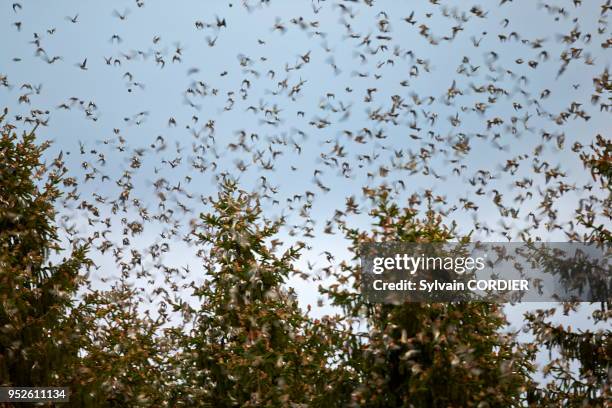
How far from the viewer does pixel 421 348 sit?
17.6m

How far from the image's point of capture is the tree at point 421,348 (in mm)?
17312

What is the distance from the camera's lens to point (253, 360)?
2319 cm

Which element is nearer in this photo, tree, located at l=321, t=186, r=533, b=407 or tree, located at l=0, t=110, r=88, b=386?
tree, located at l=321, t=186, r=533, b=407

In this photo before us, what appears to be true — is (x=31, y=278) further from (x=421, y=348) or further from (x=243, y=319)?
(x=421, y=348)

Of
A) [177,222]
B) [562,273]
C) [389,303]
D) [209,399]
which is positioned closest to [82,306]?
[209,399]

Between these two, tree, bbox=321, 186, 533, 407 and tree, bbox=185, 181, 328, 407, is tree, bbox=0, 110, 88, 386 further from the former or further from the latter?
tree, bbox=321, 186, 533, 407

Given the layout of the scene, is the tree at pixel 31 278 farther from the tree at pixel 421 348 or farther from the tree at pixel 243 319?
the tree at pixel 421 348

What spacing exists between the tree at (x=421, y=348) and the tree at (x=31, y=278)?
915cm

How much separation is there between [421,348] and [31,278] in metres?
12.0

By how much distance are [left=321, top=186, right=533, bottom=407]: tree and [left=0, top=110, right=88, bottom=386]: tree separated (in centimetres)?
915

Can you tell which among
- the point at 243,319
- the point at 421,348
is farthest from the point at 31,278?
the point at 421,348

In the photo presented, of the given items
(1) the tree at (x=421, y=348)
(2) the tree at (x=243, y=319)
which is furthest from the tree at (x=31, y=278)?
(1) the tree at (x=421, y=348)

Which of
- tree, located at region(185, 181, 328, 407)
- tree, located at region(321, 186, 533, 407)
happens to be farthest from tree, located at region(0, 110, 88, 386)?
tree, located at region(321, 186, 533, 407)

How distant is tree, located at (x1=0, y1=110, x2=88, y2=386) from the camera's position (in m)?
23.1
